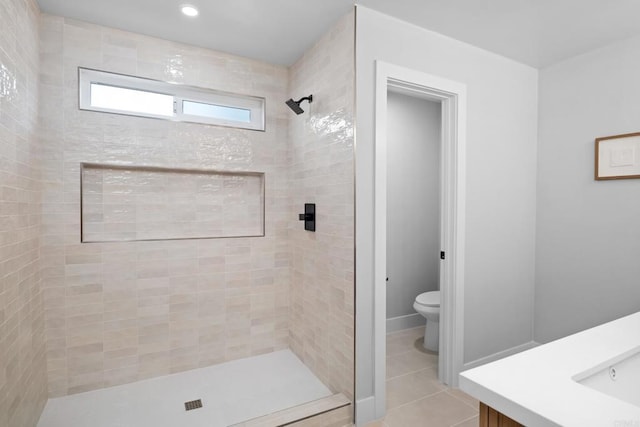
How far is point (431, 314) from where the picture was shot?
9.06 feet

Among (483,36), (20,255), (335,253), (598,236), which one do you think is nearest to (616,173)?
(598,236)

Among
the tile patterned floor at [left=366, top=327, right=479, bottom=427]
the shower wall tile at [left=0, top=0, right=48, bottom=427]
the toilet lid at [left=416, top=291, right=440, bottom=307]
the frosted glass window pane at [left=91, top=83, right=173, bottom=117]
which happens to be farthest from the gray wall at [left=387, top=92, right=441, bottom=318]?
the shower wall tile at [left=0, top=0, right=48, bottom=427]

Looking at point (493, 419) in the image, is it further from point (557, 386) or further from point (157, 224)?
point (157, 224)

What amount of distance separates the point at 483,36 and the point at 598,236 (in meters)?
1.70

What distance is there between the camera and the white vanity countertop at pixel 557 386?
0.73 m

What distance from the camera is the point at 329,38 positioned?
2.17 m

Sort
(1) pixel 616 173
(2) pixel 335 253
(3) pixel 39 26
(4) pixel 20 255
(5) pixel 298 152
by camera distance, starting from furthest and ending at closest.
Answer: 1. (5) pixel 298 152
2. (1) pixel 616 173
3. (2) pixel 335 253
4. (3) pixel 39 26
5. (4) pixel 20 255

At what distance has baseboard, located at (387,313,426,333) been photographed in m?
3.38

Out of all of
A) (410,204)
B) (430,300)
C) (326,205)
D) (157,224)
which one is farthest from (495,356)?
(157,224)

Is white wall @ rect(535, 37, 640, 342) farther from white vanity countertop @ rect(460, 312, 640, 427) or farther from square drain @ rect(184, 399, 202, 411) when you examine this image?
square drain @ rect(184, 399, 202, 411)

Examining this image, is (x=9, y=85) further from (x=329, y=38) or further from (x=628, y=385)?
(x=628, y=385)

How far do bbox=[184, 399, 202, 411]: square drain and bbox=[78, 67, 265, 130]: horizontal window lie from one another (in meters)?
1.93

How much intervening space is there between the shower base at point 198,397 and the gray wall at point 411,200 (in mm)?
1457

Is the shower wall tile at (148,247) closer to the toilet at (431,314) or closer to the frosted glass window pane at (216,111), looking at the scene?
the frosted glass window pane at (216,111)
